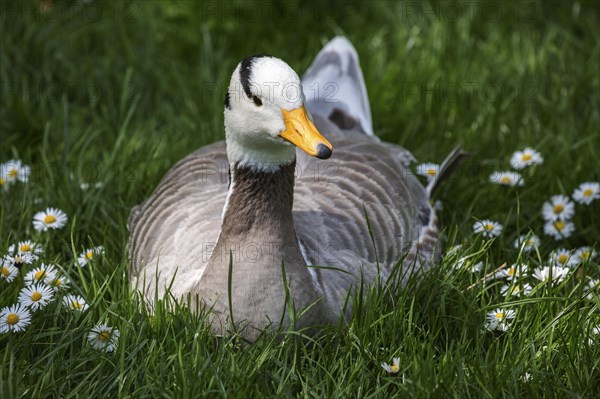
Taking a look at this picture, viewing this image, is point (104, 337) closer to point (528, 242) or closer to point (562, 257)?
point (528, 242)

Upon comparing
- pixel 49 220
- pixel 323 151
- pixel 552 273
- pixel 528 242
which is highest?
pixel 323 151

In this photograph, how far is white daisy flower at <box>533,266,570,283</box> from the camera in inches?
162

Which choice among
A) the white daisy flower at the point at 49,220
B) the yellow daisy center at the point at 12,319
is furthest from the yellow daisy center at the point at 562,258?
the yellow daisy center at the point at 12,319

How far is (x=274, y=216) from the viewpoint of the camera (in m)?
3.80

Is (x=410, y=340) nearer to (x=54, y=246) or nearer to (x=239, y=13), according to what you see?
(x=54, y=246)

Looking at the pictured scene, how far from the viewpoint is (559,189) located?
518 centimetres

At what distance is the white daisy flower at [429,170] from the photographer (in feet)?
16.8

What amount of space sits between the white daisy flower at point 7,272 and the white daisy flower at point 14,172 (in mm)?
989

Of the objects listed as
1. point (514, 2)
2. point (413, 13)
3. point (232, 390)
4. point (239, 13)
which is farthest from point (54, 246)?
point (514, 2)

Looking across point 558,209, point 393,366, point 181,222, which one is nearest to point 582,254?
point 558,209

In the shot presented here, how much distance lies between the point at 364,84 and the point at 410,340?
100 inches

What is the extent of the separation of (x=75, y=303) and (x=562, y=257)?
7.68 ft

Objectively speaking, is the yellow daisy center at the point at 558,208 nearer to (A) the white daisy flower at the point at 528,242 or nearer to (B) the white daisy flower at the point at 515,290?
(A) the white daisy flower at the point at 528,242

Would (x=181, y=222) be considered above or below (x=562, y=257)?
above
